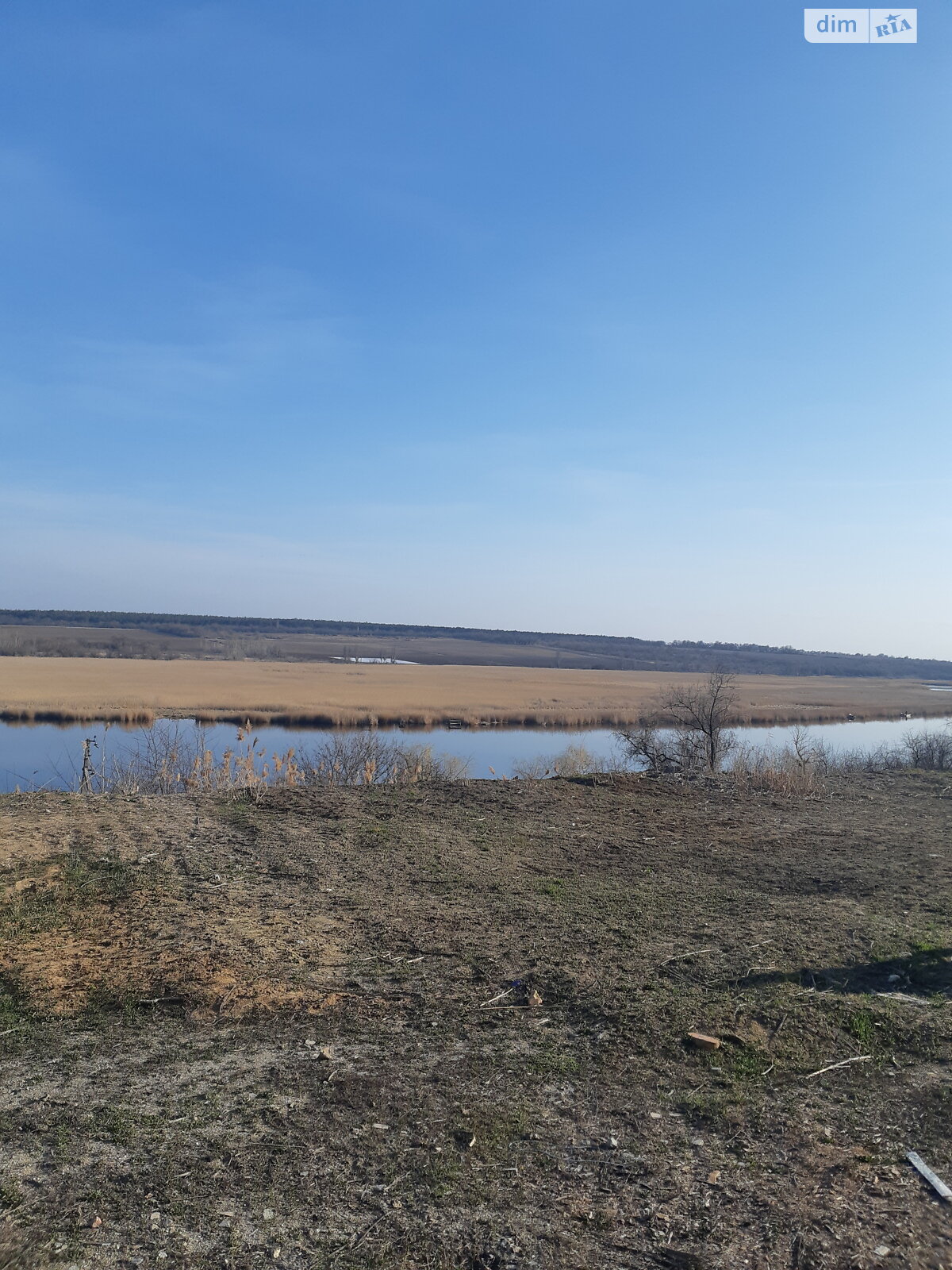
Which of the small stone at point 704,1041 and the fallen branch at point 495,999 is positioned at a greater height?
the small stone at point 704,1041

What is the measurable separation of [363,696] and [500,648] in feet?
369

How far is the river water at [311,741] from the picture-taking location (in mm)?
25734

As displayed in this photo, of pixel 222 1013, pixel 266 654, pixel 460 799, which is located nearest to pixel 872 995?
pixel 222 1013

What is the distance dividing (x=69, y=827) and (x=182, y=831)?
3.38 ft

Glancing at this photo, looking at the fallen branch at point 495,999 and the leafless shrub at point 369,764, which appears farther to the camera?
the leafless shrub at point 369,764

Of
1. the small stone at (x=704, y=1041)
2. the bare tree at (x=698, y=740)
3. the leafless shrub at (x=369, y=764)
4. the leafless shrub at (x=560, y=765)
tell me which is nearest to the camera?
the small stone at (x=704, y=1041)

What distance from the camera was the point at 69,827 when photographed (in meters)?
8.14

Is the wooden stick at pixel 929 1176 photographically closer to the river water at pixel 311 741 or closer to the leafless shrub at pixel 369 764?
the leafless shrub at pixel 369 764

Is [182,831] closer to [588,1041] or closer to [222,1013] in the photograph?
[222,1013]

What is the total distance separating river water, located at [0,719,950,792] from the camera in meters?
25.7

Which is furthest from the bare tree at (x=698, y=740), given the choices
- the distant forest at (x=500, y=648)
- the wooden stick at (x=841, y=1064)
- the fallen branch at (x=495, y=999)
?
the distant forest at (x=500, y=648)

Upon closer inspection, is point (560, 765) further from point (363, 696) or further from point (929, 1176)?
point (363, 696)

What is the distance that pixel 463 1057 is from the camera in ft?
13.4

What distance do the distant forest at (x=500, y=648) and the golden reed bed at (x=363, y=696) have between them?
27.1 m
